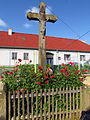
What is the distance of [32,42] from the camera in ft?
78.2

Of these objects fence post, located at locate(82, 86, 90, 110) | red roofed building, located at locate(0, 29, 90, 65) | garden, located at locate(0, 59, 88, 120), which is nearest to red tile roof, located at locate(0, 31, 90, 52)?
red roofed building, located at locate(0, 29, 90, 65)

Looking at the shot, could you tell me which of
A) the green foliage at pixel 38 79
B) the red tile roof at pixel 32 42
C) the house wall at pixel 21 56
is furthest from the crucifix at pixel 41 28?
the red tile roof at pixel 32 42

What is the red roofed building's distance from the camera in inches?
808

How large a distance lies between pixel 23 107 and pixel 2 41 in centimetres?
1989

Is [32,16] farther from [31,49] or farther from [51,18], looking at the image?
[31,49]

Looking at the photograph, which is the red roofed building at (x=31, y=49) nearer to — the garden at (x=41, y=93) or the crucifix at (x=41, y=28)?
the crucifix at (x=41, y=28)

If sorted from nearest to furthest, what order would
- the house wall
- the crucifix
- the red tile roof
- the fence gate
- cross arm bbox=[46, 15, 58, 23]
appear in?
the fence gate < the crucifix < cross arm bbox=[46, 15, 58, 23] < the house wall < the red tile roof

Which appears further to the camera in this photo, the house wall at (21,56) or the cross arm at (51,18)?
the house wall at (21,56)

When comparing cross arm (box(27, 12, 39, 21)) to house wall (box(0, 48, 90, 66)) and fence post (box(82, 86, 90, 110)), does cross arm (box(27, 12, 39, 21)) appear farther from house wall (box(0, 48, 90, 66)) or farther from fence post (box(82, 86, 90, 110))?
house wall (box(0, 48, 90, 66))

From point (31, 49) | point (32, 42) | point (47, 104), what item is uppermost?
point (32, 42)

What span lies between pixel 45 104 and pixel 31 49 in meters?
19.3

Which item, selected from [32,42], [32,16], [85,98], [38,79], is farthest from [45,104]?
[32,42]

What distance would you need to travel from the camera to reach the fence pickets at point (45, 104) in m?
3.13

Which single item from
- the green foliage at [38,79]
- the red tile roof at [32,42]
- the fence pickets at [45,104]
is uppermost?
the red tile roof at [32,42]
